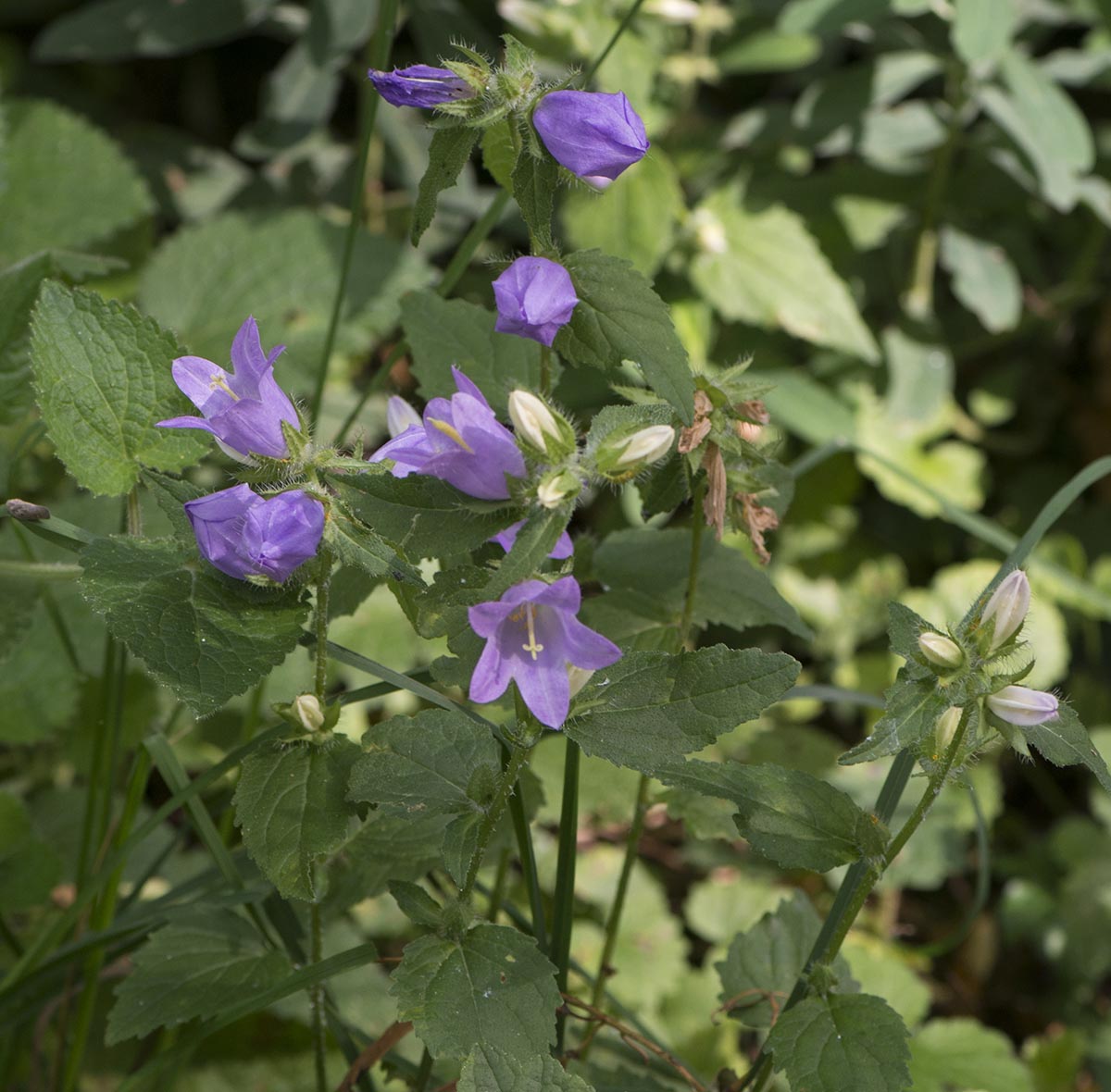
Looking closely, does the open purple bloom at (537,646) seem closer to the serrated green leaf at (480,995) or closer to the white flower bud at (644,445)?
the white flower bud at (644,445)

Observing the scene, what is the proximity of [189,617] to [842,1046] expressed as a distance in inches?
30.6

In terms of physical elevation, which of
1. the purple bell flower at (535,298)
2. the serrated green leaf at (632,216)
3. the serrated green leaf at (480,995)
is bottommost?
the serrated green leaf at (632,216)

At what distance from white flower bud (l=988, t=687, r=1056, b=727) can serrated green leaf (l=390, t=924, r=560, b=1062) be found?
0.49m

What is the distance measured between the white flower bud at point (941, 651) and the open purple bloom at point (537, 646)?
0.32 meters

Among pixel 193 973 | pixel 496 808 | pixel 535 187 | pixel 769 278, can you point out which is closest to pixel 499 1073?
pixel 496 808

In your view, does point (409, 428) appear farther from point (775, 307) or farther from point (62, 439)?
point (775, 307)

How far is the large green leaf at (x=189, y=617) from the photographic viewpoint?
113cm

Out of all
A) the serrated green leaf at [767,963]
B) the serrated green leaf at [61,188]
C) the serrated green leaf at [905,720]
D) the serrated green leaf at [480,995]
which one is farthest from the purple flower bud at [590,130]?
the serrated green leaf at [61,188]

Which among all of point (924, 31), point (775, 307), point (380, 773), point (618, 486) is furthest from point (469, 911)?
point (924, 31)

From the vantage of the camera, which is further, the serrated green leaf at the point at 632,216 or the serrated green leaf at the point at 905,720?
the serrated green leaf at the point at 632,216

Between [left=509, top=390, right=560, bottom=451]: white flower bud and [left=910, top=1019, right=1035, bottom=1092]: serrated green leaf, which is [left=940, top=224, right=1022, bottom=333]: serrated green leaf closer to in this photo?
[left=910, top=1019, right=1035, bottom=1092]: serrated green leaf

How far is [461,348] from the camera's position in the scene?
1.54 meters

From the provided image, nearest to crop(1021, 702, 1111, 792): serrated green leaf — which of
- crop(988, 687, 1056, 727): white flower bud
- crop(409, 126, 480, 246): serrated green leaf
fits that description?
crop(988, 687, 1056, 727): white flower bud

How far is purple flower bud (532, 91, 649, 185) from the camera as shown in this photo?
1.13m
